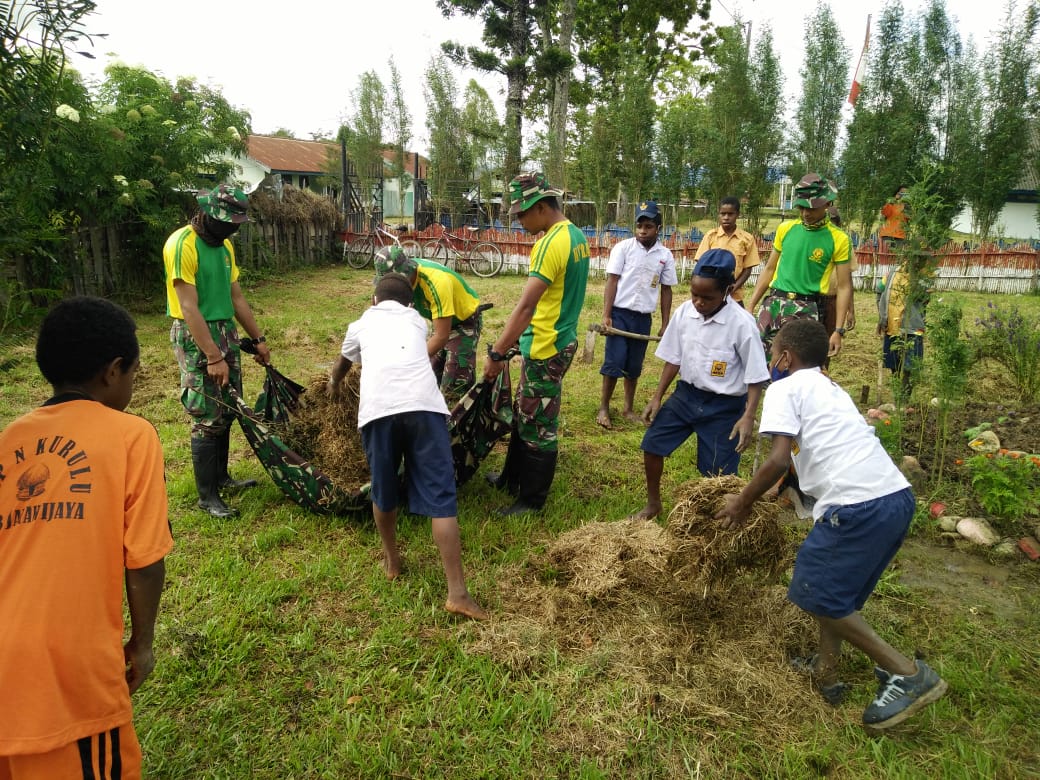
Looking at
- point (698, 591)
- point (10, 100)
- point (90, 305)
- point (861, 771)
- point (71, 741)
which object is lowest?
point (861, 771)

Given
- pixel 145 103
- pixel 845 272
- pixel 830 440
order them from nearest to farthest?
pixel 830 440 < pixel 845 272 < pixel 145 103

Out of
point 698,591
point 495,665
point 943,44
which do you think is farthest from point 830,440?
point 943,44

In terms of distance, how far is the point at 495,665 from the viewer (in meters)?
2.94

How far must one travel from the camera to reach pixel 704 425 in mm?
3879

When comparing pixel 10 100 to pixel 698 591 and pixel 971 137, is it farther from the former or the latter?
pixel 971 137

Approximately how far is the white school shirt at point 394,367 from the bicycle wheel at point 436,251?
13905mm

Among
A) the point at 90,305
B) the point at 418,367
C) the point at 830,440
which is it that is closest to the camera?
the point at 90,305

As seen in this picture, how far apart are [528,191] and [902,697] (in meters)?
3.01

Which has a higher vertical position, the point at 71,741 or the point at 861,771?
the point at 71,741

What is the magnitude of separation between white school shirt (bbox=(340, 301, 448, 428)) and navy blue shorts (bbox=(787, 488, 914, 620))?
1.70 m

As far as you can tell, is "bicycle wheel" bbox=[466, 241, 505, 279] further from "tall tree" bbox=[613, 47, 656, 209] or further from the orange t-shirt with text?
the orange t-shirt with text

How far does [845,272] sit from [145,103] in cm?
1030

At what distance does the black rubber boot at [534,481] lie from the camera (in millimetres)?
4316

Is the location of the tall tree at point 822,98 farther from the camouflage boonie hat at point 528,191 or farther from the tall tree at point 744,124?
the camouflage boonie hat at point 528,191
